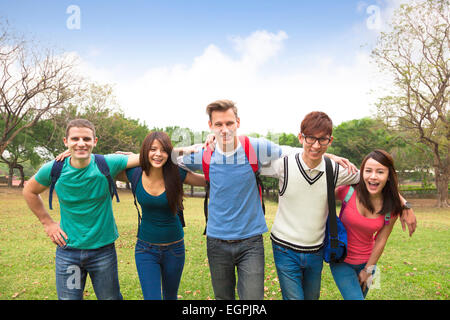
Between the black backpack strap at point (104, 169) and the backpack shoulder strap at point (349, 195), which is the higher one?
the black backpack strap at point (104, 169)

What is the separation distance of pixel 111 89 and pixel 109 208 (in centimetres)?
3150

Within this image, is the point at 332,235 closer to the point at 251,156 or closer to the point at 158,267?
the point at 251,156

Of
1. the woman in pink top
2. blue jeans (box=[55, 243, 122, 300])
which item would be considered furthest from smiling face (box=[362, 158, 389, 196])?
blue jeans (box=[55, 243, 122, 300])

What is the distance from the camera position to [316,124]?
128 inches

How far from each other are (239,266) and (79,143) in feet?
7.09

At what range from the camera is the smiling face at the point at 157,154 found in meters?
3.52

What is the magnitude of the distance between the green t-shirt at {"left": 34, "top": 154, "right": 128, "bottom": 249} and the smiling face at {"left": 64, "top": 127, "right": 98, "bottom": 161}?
159 mm

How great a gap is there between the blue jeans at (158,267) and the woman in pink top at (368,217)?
5.84ft

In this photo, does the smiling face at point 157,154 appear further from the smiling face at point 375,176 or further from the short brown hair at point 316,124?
the smiling face at point 375,176

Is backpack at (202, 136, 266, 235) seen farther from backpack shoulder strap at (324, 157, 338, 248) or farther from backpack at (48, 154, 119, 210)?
backpack at (48, 154, 119, 210)

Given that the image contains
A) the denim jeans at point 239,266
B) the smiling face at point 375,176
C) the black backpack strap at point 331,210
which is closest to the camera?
the denim jeans at point 239,266

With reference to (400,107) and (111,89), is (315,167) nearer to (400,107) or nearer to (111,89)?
(400,107)

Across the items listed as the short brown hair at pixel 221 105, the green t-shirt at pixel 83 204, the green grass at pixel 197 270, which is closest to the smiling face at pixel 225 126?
the short brown hair at pixel 221 105

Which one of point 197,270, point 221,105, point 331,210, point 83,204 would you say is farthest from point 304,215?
point 197,270
